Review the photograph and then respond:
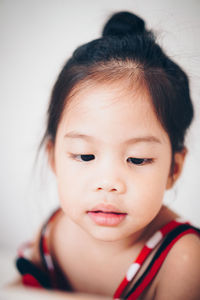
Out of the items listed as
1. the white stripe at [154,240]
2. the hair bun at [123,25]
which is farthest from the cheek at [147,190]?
the hair bun at [123,25]

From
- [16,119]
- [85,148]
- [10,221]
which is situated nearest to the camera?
→ [85,148]

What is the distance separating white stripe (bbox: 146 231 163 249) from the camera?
49cm

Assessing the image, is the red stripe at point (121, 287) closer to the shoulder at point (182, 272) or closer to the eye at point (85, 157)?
the shoulder at point (182, 272)

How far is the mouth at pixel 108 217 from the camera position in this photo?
397 mm

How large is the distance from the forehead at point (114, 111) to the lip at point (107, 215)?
0.11m

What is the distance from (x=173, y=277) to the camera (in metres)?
0.43

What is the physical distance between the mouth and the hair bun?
10.9 inches

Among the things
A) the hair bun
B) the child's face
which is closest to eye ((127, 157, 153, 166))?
the child's face

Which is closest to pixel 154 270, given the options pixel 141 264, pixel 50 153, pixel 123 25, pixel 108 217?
pixel 141 264

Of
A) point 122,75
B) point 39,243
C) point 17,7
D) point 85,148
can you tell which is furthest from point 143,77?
point 39,243

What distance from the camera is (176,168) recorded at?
467 mm

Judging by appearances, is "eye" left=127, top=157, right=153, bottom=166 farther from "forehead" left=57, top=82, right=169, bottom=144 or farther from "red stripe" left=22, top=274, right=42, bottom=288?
"red stripe" left=22, top=274, right=42, bottom=288

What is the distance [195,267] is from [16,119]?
41 centimetres

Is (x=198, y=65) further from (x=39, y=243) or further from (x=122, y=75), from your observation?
(x=39, y=243)
